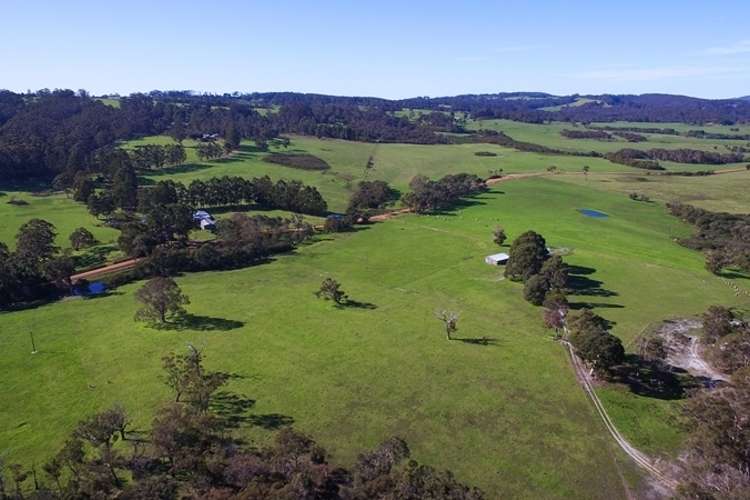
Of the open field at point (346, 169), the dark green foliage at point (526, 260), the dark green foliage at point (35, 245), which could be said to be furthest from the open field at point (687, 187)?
the dark green foliage at point (35, 245)

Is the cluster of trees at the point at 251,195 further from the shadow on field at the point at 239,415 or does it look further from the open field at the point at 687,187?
the open field at the point at 687,187

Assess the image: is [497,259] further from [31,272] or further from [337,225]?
[31,272]

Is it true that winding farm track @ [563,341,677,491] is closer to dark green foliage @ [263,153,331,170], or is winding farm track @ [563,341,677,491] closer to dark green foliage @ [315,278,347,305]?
dark green foliage @ [315,278,347,305]

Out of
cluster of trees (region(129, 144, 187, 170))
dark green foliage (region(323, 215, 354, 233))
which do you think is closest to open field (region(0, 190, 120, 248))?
cluster of trees (region(129, 144, 187, 170))

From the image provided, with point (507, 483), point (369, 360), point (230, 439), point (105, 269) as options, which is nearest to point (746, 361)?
point (507, 483)

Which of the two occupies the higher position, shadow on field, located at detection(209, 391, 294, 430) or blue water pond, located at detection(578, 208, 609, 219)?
blue water pond, located at detection(578, 208, 609, 219)

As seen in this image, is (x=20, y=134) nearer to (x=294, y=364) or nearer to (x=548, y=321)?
(x=294, y=364)

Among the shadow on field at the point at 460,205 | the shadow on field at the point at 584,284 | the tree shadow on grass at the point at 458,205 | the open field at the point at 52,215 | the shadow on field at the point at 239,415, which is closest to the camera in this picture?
the shadow on field at the point at 239,415
